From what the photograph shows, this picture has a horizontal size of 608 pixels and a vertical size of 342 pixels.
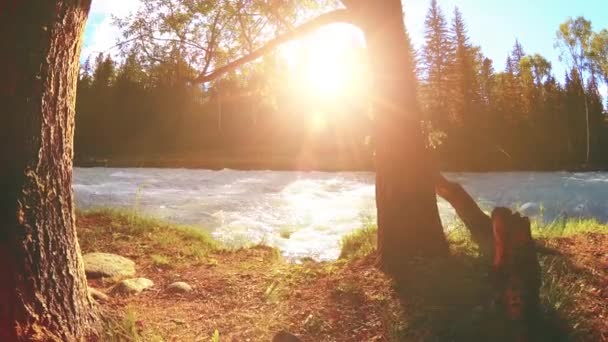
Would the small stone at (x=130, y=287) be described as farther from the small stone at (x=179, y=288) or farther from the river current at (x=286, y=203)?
the river current at (x=286, y=203)

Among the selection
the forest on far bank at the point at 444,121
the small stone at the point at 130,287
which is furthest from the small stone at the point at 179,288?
the forest on far bank at the point at 444,121

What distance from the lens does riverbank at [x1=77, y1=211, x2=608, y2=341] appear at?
327 cm

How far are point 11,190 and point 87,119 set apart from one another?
61500 millimetres

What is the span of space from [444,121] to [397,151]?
2769 centimetres

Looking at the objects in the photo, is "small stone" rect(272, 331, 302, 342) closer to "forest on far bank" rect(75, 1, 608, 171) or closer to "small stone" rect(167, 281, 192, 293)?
"small stone" rect(167, 281, 192, 293)

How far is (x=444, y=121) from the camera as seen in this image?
30781 millimetres

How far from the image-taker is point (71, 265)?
302 cm

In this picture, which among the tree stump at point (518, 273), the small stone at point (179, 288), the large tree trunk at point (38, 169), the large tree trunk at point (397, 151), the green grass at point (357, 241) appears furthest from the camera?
the green grass at point (357, 241)

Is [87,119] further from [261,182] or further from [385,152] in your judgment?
[385,152]

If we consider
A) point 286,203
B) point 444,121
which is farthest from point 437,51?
point 286,203

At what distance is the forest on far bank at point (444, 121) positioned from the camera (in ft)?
129

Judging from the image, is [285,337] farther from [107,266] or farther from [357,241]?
[357,241]

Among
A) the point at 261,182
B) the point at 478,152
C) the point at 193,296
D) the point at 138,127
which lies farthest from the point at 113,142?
the point at 193,296

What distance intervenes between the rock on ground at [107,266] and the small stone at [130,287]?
24.9 inches
